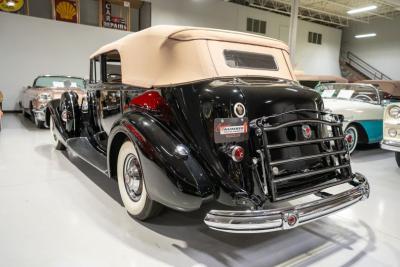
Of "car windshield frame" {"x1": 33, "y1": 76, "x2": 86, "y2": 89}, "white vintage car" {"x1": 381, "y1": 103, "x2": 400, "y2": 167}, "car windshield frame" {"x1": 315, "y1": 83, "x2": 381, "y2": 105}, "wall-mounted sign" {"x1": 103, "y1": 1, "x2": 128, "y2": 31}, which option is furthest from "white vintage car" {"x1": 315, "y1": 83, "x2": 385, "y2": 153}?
"wall-mounted sign" {"x1": 103, "y1": 1, "x2": 128, "y2": 31}

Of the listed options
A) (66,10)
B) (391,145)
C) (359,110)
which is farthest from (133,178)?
(66,10)

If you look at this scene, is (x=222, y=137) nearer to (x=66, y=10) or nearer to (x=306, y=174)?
(x=306, y=174)

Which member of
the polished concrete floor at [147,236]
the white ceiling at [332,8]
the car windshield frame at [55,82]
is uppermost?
the white ceiling at [332,8]

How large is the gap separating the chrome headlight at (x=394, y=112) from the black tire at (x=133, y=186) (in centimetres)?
411

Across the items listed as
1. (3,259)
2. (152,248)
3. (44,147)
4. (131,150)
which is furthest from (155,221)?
(44,147)

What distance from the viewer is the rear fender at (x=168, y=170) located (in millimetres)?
2238

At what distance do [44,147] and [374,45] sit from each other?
21.7 m

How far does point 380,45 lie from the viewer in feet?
66.6

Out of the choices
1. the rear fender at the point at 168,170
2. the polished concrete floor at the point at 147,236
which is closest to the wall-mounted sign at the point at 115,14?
the polished concrete floor at the point at 147,236

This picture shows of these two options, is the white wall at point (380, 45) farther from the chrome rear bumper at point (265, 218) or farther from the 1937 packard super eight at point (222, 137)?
the chrome rear bumper at point (265, 218)

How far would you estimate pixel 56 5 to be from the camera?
12.1 meters

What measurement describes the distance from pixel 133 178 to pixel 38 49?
431 inches

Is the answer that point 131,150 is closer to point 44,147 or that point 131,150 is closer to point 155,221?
point 155,221

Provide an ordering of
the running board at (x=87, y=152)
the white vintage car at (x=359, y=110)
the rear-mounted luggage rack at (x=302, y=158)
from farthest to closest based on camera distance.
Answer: the white vintage car at (x=359, y=110) → the running board at (x=87, y=152) → the rear-mounted luggage rack at (x=302, y=158)
